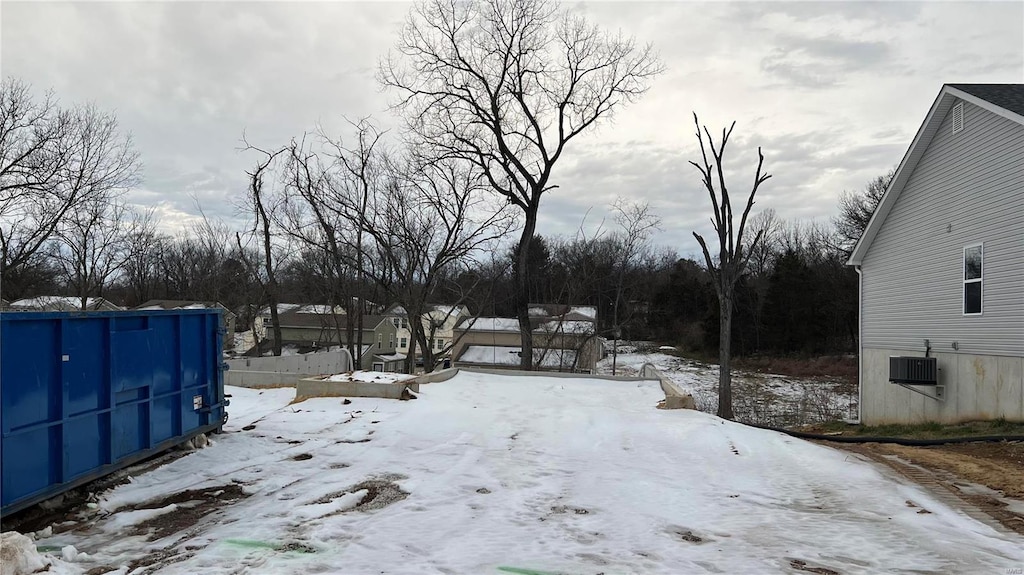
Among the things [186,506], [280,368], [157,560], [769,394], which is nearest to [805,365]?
[769,394]

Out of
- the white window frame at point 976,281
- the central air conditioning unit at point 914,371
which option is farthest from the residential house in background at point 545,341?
the white window frame at point 976,281

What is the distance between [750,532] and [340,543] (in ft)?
10.3

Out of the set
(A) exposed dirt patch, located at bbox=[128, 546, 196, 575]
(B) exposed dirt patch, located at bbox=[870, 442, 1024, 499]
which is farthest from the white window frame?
(A) exposed dirt patch, located at bbox=[128, 546, 196, 575]

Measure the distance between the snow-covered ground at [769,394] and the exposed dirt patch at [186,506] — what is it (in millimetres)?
18027

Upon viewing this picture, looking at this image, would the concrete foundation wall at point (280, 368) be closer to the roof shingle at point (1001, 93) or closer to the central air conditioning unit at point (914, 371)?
the central air conditioning unit at point (914, 371)

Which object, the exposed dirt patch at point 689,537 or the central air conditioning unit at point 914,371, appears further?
the central air conditioning unit at point 914,371

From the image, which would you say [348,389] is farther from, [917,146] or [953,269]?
[917,146]

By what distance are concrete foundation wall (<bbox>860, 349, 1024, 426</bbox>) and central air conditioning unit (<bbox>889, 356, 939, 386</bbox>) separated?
0.24 m

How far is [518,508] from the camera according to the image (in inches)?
216

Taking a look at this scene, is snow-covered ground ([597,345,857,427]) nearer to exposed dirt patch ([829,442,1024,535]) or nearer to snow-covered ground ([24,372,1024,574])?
exposed dirt patch ([829,442,1024,535])

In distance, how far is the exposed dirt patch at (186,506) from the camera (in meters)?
4.89

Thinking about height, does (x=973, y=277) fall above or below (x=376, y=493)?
above

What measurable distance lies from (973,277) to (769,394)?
55.0ft

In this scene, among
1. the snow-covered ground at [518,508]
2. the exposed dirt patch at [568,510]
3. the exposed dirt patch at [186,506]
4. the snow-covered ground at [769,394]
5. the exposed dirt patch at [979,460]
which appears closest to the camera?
the snow-covered ground at [518,508]
